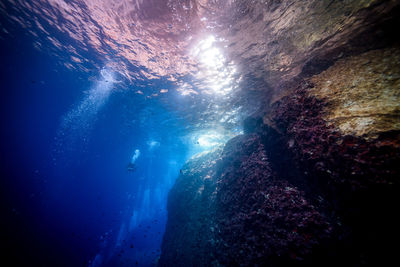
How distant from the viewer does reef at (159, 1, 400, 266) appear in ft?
10.8

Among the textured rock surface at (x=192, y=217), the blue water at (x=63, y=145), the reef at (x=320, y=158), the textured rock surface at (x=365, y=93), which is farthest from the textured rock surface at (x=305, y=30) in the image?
the textured rock surface at (x=192, y=217)

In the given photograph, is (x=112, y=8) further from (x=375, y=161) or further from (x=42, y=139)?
(x=42, y=139)

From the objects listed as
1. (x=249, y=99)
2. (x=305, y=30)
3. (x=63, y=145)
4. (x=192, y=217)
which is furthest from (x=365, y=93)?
(x=63, y=145)

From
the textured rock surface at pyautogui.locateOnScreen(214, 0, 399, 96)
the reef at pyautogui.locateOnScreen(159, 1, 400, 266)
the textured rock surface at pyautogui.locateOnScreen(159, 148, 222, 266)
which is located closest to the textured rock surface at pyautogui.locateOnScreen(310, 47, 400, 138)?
the reef at pyautogui.locateOnScreen(159, 1, 400, 266)

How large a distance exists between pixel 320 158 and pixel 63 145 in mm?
47128

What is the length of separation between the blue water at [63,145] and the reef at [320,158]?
9381 millimetres

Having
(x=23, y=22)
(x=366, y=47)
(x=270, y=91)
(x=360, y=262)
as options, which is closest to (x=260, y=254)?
(x=360, y=262)

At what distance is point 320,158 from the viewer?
4.36m

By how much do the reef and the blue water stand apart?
30.8 ft

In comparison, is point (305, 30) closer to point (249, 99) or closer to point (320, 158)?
point (249, 99)

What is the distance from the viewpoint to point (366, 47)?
636 cm

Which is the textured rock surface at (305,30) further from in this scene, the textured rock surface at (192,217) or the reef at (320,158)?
the textured rock surface at (192,217)

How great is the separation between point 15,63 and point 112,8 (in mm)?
16375

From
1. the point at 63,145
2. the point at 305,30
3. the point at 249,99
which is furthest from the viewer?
the point at 63,145
